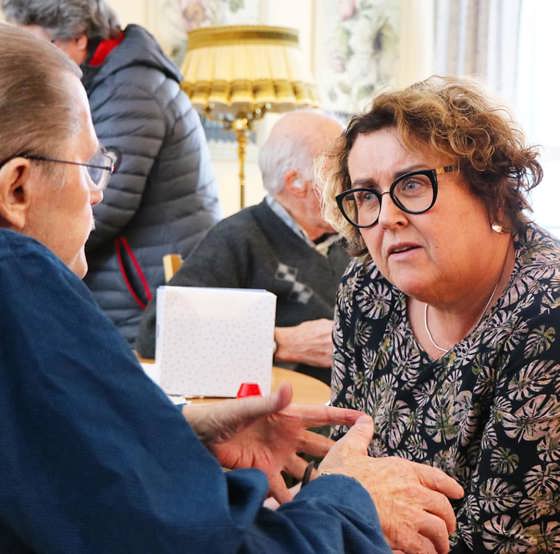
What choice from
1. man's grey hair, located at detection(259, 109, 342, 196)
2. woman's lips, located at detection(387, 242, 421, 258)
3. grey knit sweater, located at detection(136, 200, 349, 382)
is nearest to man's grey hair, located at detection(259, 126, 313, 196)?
man's grey hair, located at detection(259, 109, 342, 196)

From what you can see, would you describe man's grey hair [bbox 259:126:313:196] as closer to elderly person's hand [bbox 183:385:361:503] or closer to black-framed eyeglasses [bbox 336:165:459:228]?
black-framed eyeglasses [bbox 336:165:459:228]

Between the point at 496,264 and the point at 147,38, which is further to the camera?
the point at 147,38

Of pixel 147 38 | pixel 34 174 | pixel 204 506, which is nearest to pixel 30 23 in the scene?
pixel 147 38

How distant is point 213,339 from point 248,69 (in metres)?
2.35

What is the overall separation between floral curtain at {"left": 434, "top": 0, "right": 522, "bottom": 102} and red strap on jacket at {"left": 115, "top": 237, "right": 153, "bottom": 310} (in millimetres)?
2625

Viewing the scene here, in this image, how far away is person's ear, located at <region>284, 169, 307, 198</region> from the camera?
328 centimetres

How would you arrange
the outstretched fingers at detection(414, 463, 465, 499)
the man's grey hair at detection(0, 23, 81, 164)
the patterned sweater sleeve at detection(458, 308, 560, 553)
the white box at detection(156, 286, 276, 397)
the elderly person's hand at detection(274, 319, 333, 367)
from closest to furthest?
the man's grey hair at detection(0, 23, 81, 164), the outstretched fingers at detection(414, 463, 465, 499), the patterned sweater sleeve at detection(458, 308, 560, 553), the white box at detection(156, 286, 276, 397), the elderly person's hand at detection(274, 319, 333, 367)

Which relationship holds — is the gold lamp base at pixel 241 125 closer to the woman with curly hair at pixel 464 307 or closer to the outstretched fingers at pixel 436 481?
the woman with curly hair at pixel 464 307

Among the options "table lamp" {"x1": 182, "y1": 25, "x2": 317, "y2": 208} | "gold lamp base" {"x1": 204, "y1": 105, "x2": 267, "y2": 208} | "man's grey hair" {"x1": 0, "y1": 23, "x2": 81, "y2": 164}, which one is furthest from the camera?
"gold lamp base" {"x1": 204, "y1": 105, "x2": 267, "y2": 208}

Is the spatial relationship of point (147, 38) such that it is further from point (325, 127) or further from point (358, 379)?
point (358, 379)


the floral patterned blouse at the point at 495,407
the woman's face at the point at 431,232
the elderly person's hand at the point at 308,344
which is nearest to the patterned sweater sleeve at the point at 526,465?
the floral patterned blouse at the point at 495,407

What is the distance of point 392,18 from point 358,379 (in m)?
3.87

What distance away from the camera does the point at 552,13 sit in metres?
5.32

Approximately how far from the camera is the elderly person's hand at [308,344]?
3.02m
